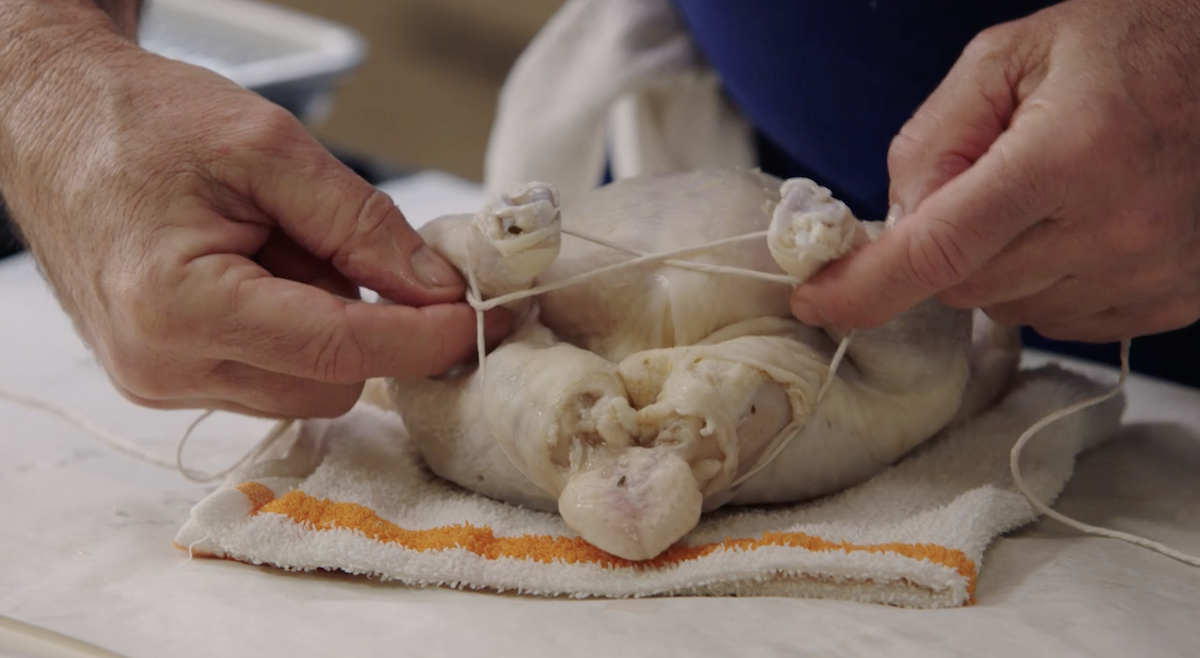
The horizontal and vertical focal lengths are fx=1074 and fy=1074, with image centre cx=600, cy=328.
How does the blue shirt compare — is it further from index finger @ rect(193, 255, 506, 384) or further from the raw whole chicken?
index finger @ rect(193, 255, 506, 384)

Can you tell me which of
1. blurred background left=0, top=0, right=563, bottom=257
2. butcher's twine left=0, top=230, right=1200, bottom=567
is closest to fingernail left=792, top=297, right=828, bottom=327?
butcher's twine left=0, top=230, right=1200, bottom=567

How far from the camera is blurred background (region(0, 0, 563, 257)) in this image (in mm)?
2332

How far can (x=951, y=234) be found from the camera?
0.78 metres

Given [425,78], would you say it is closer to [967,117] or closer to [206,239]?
[206,239]

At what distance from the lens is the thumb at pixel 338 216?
880 mm

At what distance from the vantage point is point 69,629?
2.28 ft

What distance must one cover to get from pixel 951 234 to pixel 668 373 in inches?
9.1

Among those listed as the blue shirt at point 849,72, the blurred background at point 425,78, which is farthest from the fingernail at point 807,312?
the blurred background at point 425,78

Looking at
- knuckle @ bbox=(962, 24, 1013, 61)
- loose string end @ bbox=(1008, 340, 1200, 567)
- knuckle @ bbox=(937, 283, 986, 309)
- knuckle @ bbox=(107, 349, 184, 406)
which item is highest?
knuckle @ bbox=(962, 24, 1013, 61)

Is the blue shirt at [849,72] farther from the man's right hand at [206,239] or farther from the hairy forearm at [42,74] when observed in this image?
the hairy forearm at [42,74]

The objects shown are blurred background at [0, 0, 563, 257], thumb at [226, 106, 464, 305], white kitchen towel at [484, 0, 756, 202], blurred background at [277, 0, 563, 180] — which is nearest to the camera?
thumb at [226, 106, 464, 305]

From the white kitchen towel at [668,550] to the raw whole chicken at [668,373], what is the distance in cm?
3

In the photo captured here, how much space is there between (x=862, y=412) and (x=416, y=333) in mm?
376

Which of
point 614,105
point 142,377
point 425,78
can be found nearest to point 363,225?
point 142,377
